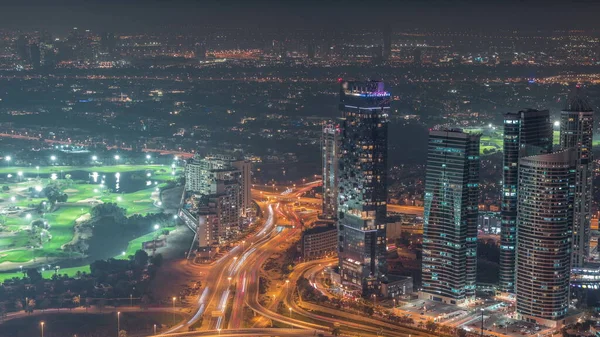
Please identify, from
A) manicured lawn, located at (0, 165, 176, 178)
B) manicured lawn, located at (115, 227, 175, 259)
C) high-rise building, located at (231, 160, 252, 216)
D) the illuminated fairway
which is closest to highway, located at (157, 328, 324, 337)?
the illuminated fairway

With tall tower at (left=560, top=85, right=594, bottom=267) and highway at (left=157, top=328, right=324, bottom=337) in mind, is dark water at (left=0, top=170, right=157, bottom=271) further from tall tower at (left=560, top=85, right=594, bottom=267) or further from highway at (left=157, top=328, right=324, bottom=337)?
tall tower at (left=560, top=85, right=594, bottom=267)

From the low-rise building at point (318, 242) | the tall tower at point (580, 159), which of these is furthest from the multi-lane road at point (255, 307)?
the tall tower at point (580, 159)

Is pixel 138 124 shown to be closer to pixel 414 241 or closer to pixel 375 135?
pixel 414 241

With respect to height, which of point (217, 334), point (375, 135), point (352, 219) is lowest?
point (217, 334)

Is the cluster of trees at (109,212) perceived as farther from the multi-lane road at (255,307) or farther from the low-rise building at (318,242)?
the low-rise building at (318,242)

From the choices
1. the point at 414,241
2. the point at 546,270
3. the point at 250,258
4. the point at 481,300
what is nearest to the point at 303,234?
the point at 250,258

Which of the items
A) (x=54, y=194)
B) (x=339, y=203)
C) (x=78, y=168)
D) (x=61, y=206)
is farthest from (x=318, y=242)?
(x=78, y=168)

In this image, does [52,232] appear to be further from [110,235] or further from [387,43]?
[387,43]
